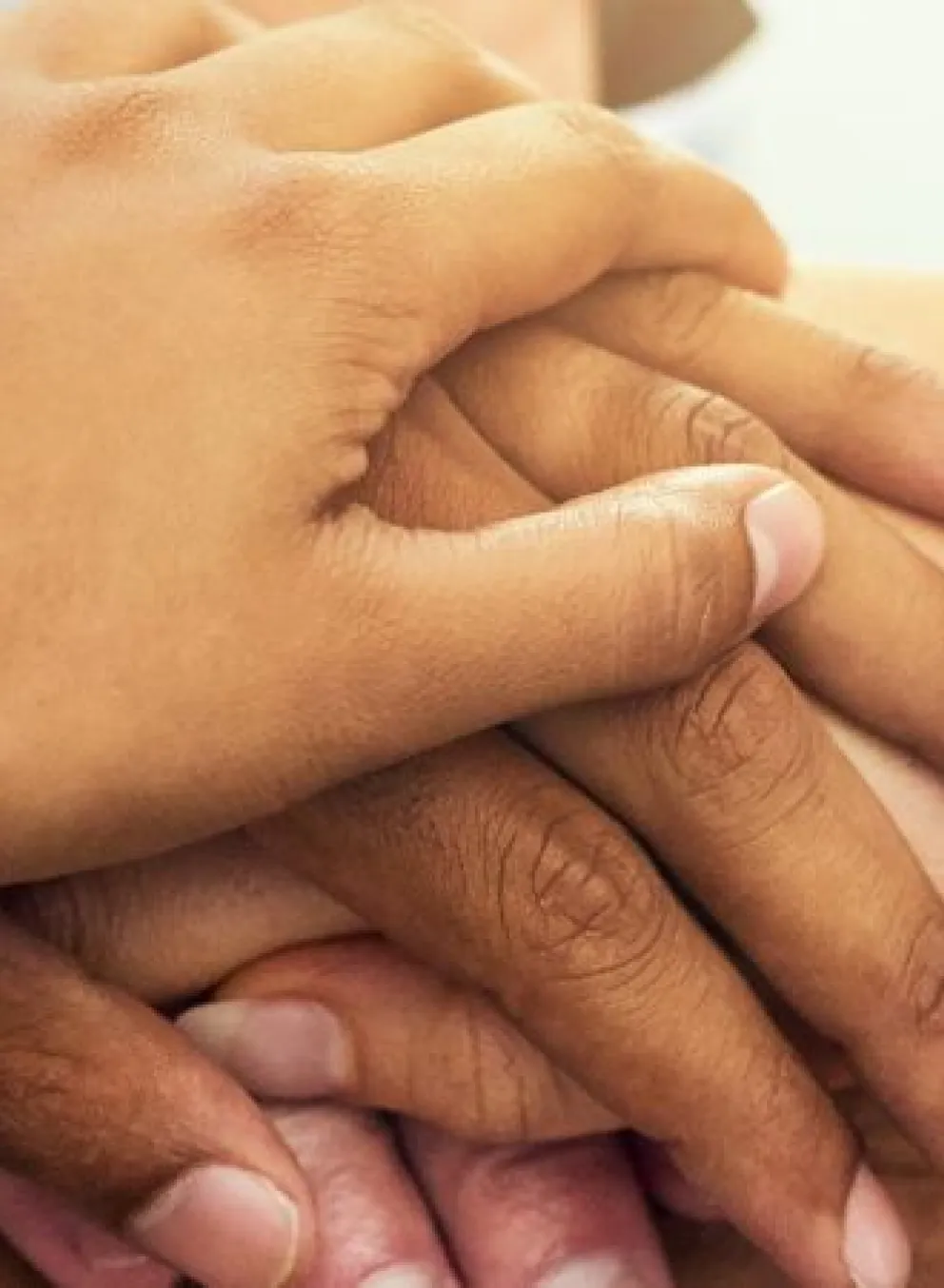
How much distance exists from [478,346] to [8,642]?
0.26m

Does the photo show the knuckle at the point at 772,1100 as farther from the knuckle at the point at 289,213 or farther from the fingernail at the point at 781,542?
the knuckle at the point at 289,213

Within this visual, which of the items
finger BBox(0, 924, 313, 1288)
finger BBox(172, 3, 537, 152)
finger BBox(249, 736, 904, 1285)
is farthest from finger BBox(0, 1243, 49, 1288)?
finger BBox(172, 3, 537, 152)

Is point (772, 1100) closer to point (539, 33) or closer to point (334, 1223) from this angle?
point (334, 1223)

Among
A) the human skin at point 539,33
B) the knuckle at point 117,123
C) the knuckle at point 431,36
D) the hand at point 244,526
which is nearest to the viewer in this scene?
the hand at point 244,526

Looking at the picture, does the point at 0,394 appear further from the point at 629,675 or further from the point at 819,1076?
the point at 819,1076

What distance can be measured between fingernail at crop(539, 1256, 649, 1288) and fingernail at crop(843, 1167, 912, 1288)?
0.31ft

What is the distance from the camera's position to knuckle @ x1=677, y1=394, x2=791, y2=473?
2.28 feet

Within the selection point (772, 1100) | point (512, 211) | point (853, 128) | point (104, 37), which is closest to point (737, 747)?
point (772, 1100)

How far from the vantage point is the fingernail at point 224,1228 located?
1.97ft

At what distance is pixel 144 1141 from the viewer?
600 mm

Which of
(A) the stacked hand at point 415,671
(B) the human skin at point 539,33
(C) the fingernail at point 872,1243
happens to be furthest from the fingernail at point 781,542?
(B) the human skin at point 539,33

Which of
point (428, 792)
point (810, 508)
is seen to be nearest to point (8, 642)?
point (428, 792)

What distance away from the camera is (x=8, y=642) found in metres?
0.58

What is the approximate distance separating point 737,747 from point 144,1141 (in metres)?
0.25
